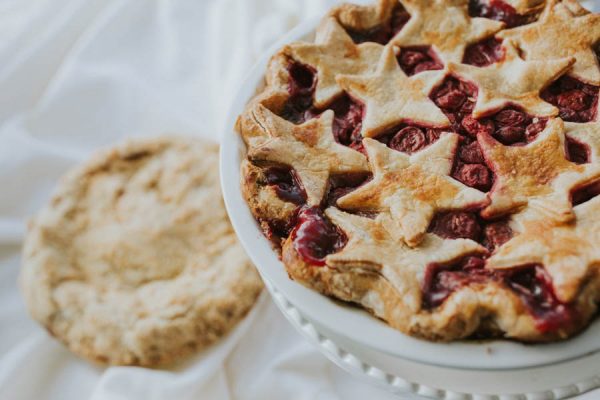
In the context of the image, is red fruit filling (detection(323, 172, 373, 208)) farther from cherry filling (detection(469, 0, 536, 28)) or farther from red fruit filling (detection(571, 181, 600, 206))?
cherry filling (detection(469, 0, 536, 28))

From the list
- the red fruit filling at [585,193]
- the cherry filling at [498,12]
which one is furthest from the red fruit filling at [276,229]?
the cherry filling at [498,12]

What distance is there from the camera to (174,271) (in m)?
2.08

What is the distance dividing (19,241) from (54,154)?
335 millimetres

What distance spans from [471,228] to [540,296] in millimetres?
181

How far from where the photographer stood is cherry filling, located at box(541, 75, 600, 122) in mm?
1500

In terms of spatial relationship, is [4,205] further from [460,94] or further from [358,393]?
[460,94]

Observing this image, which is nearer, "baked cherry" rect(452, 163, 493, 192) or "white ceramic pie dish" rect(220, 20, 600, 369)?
"white ceramic pie dish" rect(220, 20, 600, 369)

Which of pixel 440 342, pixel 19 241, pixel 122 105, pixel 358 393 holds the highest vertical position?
pixel 440 342

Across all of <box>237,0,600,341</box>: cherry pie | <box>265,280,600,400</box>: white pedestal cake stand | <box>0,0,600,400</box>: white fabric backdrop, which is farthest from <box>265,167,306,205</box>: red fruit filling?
<box>0,0,600,400</box>: white fabric backdrop

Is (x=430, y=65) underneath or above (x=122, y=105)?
above

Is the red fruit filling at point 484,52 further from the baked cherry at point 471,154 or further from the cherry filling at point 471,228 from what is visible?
the cherry filling at point 471,228

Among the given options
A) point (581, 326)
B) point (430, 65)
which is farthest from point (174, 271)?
point (581, 326)

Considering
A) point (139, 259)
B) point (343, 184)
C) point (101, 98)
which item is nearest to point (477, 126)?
point (343, 184)

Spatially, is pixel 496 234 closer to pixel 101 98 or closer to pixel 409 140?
pixel 409 140
